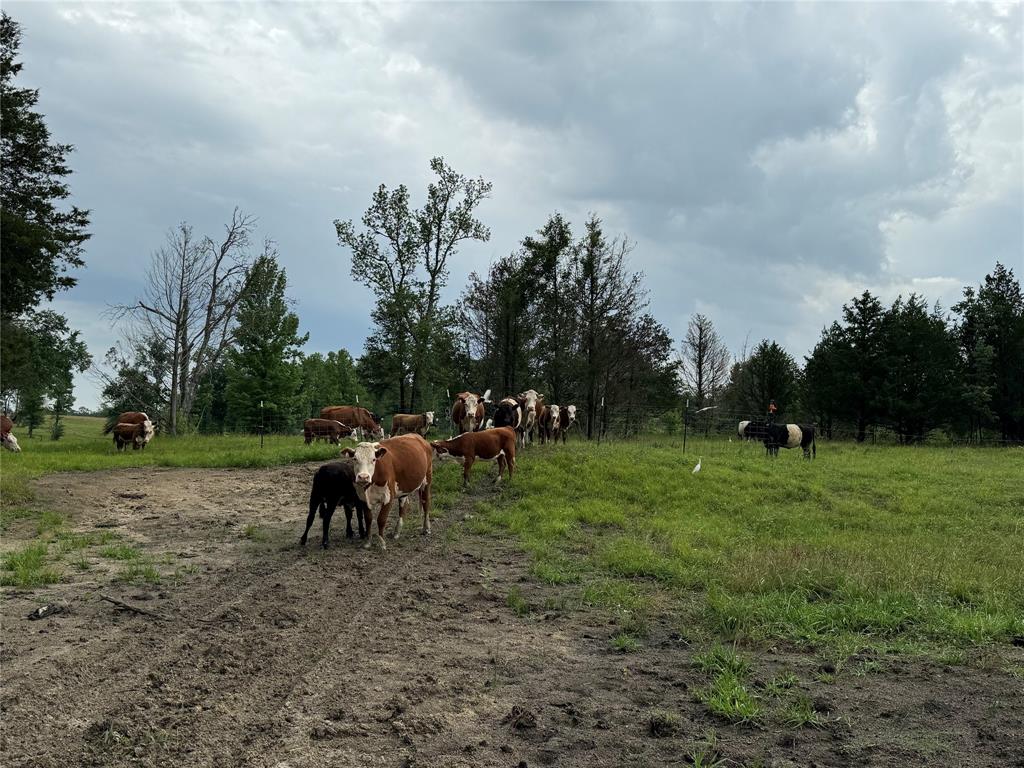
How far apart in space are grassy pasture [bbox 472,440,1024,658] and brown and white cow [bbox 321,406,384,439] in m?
10.3

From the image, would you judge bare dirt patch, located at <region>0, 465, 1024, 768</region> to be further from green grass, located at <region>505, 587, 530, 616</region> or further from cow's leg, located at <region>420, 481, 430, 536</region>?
cow's leg, located at <region>420, 481, 430, 536</region>

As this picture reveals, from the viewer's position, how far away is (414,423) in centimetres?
2359

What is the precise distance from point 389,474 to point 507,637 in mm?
4324

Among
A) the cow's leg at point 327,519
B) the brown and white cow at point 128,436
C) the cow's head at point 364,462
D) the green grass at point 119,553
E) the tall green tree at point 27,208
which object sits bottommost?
the green grass at point 119,553

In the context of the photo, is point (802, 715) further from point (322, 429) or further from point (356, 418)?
point (356, 418)

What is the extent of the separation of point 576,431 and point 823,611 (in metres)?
27.5

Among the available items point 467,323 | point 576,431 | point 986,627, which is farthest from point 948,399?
point 986,627

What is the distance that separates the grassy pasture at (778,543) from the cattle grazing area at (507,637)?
0.06m

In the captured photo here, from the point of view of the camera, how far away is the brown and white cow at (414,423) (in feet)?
74.7

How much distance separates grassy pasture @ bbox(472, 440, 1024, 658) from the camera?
646 centimetres

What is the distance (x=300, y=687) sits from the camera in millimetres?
4914

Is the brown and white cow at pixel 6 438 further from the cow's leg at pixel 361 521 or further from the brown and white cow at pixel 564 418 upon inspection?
the brown and white cow at pixel 564 418

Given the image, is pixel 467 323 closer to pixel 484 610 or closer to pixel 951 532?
pixel 951 532

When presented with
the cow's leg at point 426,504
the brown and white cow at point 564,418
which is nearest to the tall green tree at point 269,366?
the brown and white cow at point 564,418
